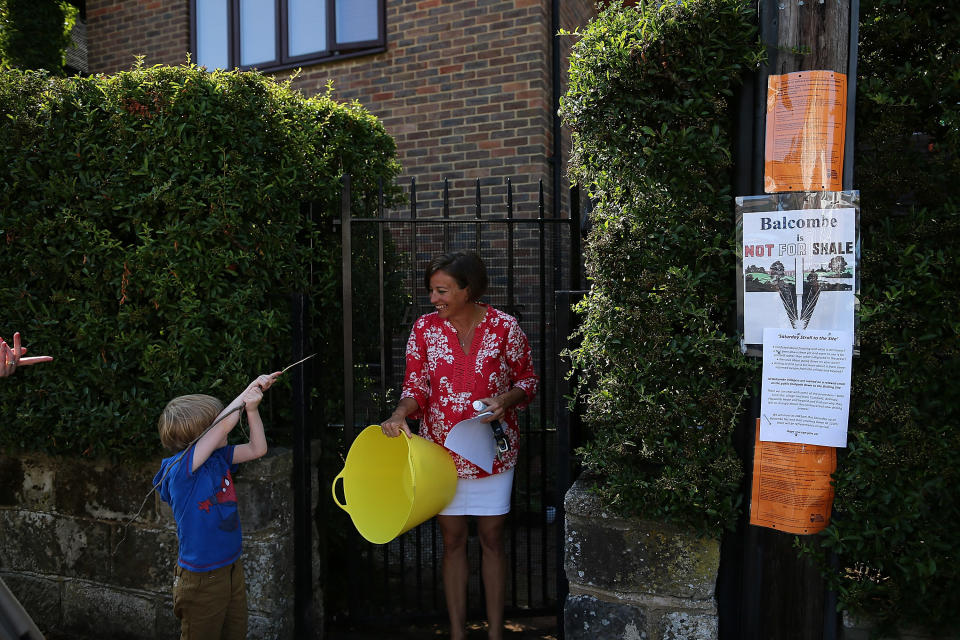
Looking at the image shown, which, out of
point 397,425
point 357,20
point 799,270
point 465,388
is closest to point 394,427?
point 397,425

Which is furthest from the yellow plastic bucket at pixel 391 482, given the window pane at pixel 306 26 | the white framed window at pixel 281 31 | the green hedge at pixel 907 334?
the window pane at pixel 306 26

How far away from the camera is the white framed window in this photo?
704 centimetres

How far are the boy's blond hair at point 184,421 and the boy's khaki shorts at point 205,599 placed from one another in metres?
0.50

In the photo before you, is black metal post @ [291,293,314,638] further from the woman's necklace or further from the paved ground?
the woman's necklace

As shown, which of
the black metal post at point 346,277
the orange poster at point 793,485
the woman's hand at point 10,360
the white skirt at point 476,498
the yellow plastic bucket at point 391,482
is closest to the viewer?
the orange poster at point 793,485

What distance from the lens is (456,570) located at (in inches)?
122

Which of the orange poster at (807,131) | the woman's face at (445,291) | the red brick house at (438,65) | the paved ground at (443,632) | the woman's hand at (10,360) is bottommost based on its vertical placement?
the paved ground at (443,632)

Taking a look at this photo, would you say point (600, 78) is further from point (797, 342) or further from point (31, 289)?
point (31, 289)

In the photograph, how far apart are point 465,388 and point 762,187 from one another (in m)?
1.39

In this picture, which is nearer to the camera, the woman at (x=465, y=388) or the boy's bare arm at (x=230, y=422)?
the boy's bare arm at (x=230, y=422)

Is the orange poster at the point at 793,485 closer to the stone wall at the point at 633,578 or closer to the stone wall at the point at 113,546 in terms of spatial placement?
the stone wall at the point at 633,578

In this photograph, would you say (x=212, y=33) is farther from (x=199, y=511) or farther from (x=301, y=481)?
(x=199, y=511)

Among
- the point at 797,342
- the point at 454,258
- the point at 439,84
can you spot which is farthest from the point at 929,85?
the point at 439,84

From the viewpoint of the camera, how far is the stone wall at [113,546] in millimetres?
3180
